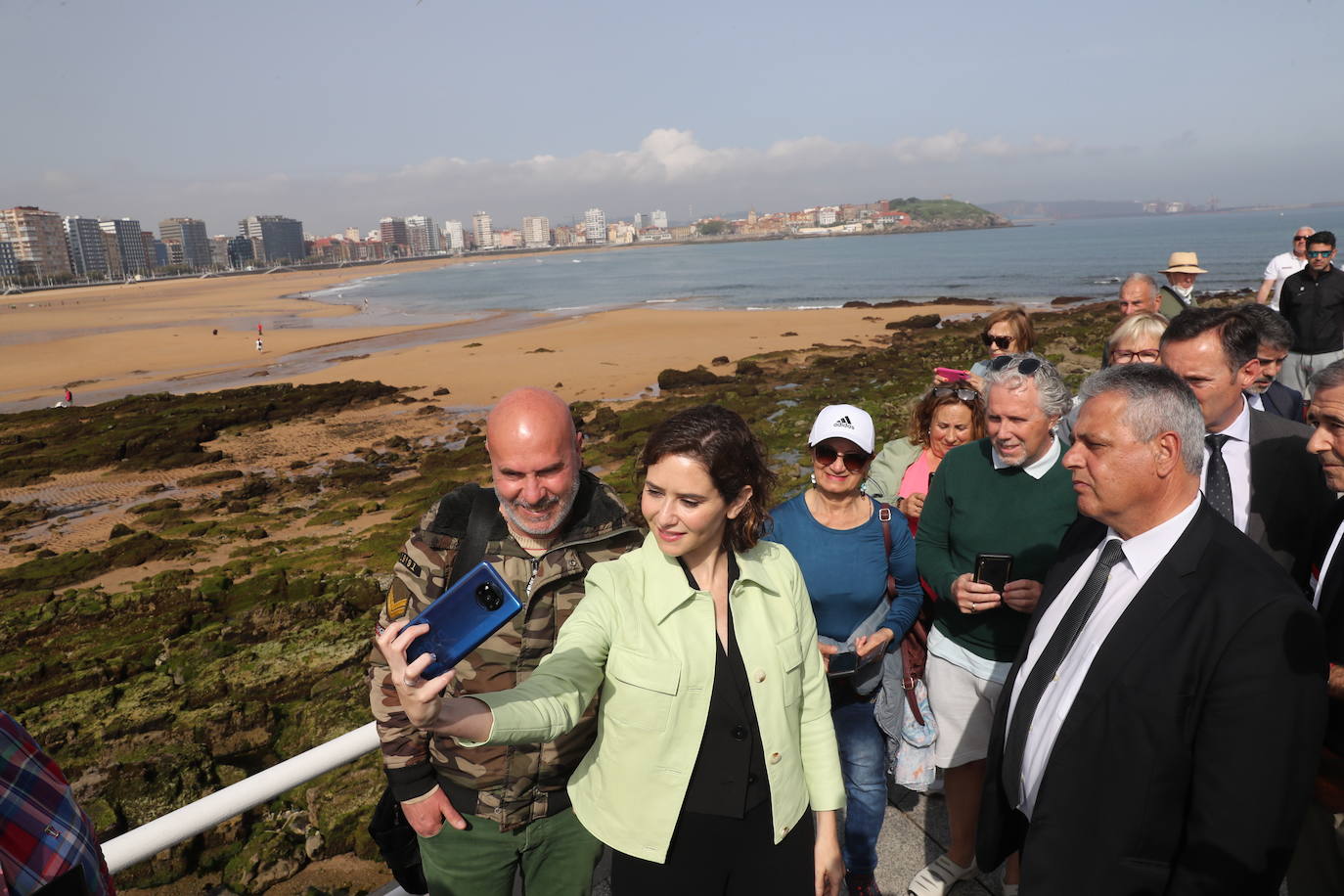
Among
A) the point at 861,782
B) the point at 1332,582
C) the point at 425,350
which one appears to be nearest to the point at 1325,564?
the point at 1332,582

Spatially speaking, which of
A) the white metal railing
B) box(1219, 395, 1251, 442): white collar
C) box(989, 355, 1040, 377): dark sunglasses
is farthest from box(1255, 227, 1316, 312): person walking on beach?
the white metal railing

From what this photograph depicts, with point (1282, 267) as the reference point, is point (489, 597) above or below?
below

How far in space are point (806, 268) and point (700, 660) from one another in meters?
81.6

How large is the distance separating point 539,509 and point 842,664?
4.40ft

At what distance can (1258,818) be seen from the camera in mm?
1837

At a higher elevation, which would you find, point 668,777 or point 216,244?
point 216,244

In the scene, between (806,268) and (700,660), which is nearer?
(700,660)

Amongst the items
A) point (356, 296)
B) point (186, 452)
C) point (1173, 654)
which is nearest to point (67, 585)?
point (186, 452)

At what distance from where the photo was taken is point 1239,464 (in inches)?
119

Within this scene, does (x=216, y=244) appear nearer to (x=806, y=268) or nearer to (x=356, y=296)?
(x=356, y=296)

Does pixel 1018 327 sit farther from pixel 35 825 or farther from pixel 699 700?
pixel 35 825

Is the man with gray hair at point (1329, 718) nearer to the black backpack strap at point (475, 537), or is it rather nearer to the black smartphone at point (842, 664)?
the black smartphone at point (842, 664)

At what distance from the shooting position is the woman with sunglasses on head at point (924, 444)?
404 cm

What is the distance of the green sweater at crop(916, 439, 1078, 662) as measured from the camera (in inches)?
120
